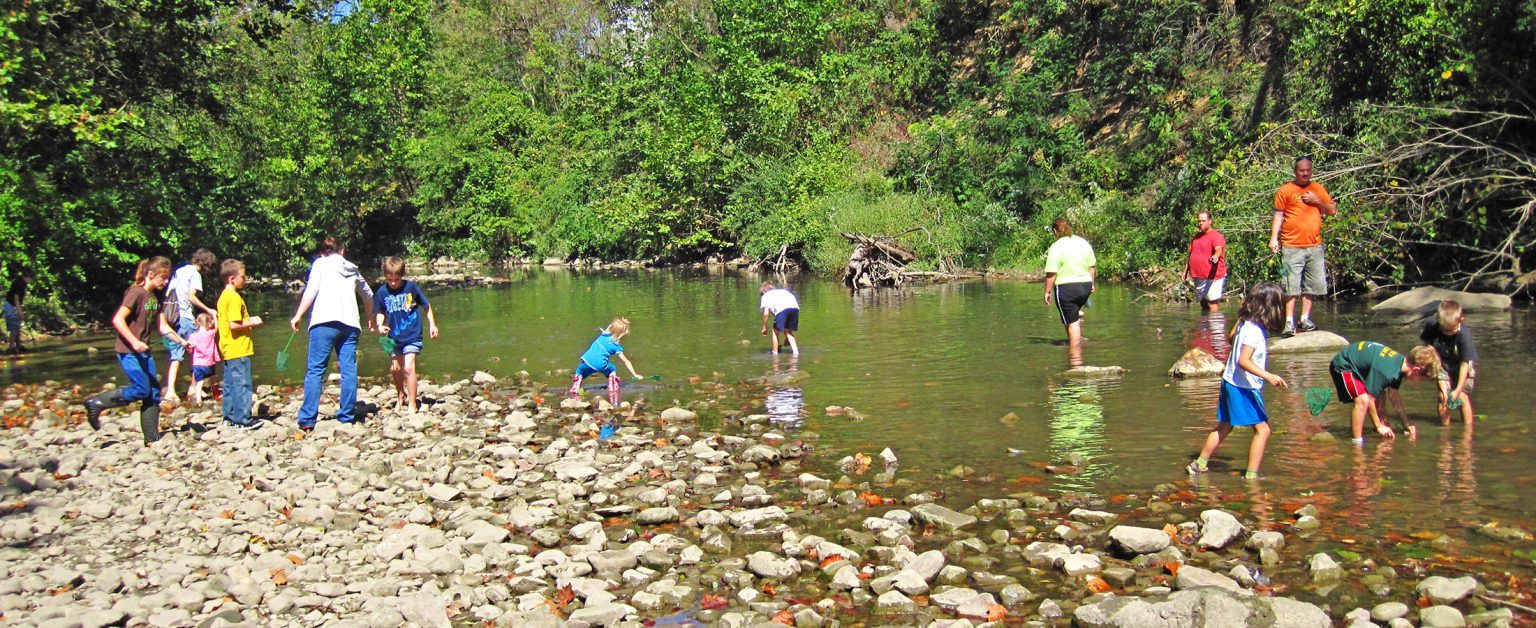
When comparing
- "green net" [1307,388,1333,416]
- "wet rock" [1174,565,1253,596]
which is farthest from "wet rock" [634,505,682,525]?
"green net" [1307,388,1333,416]

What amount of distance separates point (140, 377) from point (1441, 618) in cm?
1088

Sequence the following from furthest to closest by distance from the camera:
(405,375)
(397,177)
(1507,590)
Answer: (397,177)
(405,375)
(1507,590)

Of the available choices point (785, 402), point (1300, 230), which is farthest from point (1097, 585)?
point (1300, 230)

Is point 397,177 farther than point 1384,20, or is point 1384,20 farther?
point 397,177

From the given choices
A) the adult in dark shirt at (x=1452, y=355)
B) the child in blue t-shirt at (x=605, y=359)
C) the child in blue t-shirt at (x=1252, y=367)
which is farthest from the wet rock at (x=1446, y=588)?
the child in blue t-shirt at (x=605, y=359)

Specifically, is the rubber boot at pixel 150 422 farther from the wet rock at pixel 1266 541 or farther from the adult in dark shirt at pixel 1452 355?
the adult in dark shirt at pixel 1452 355

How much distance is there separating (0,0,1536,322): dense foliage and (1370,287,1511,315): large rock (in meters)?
0.66

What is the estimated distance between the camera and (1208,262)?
611 inches

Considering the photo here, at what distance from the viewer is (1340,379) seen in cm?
883

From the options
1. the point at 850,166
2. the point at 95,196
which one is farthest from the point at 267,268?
the point at 850,166

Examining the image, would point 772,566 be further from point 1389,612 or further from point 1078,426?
point 1078,426

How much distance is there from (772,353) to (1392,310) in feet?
28.3

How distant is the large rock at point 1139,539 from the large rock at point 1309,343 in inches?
291

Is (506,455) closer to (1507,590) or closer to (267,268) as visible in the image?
(1507,590)
